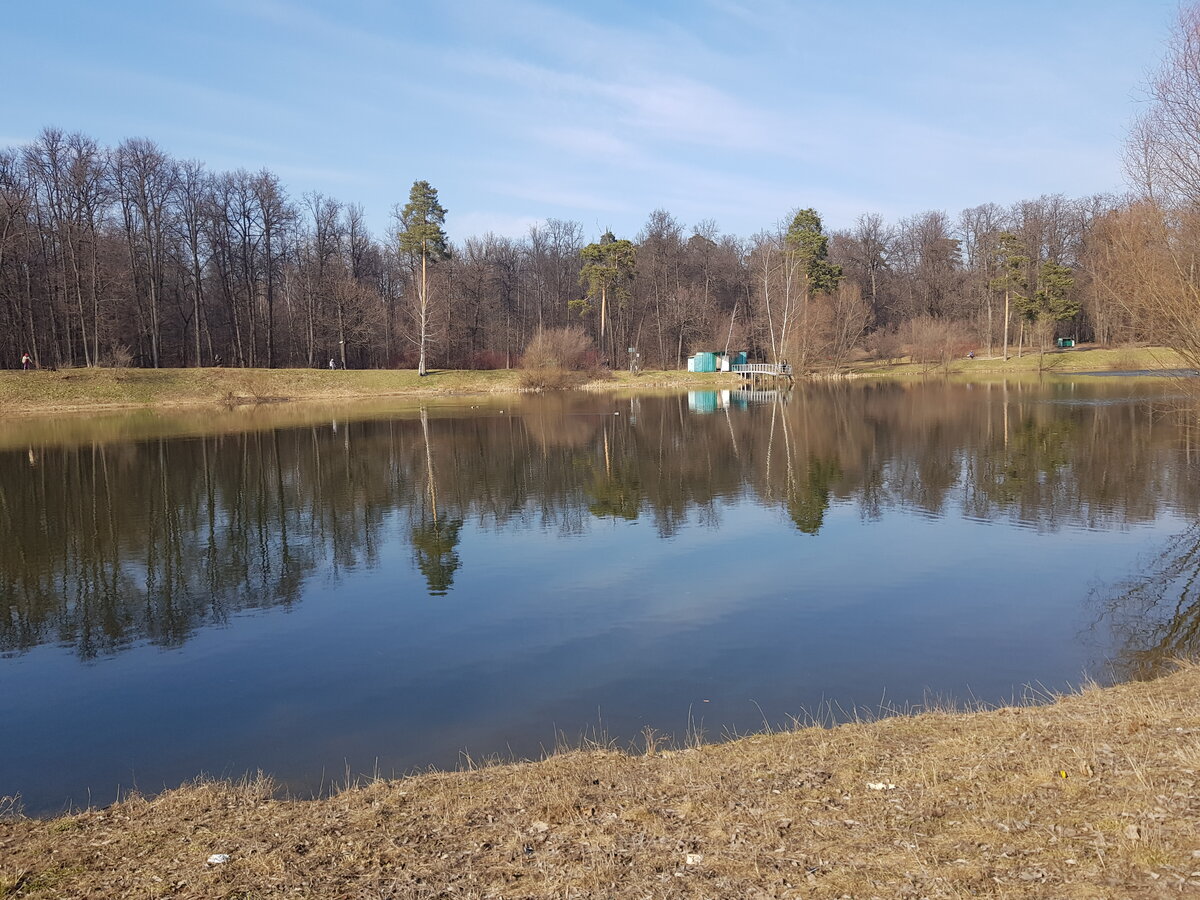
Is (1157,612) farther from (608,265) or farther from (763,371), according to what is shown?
(608,265)

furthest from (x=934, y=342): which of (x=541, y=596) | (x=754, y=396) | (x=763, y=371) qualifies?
(x=541, y=596)

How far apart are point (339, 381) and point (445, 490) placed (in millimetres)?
42237

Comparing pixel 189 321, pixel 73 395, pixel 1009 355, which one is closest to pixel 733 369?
pixel 1009 355

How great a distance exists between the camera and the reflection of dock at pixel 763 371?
6881 centimetres

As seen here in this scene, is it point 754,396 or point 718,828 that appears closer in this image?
point 718,828

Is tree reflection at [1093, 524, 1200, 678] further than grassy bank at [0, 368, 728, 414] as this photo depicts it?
No

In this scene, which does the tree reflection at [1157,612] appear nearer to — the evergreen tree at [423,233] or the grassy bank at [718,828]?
the grassy bank at [718,828]

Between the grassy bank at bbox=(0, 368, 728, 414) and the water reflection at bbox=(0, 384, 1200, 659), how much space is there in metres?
19.7

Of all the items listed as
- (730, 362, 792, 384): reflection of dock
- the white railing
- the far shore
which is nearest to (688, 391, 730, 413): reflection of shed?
the far shore

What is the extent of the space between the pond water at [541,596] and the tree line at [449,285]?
33816mm

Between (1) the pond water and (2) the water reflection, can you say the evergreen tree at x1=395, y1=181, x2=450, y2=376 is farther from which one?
(1) the pond water

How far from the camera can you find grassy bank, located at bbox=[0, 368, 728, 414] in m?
49.5

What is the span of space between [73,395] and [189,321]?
714 inches

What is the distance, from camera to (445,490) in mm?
23016
